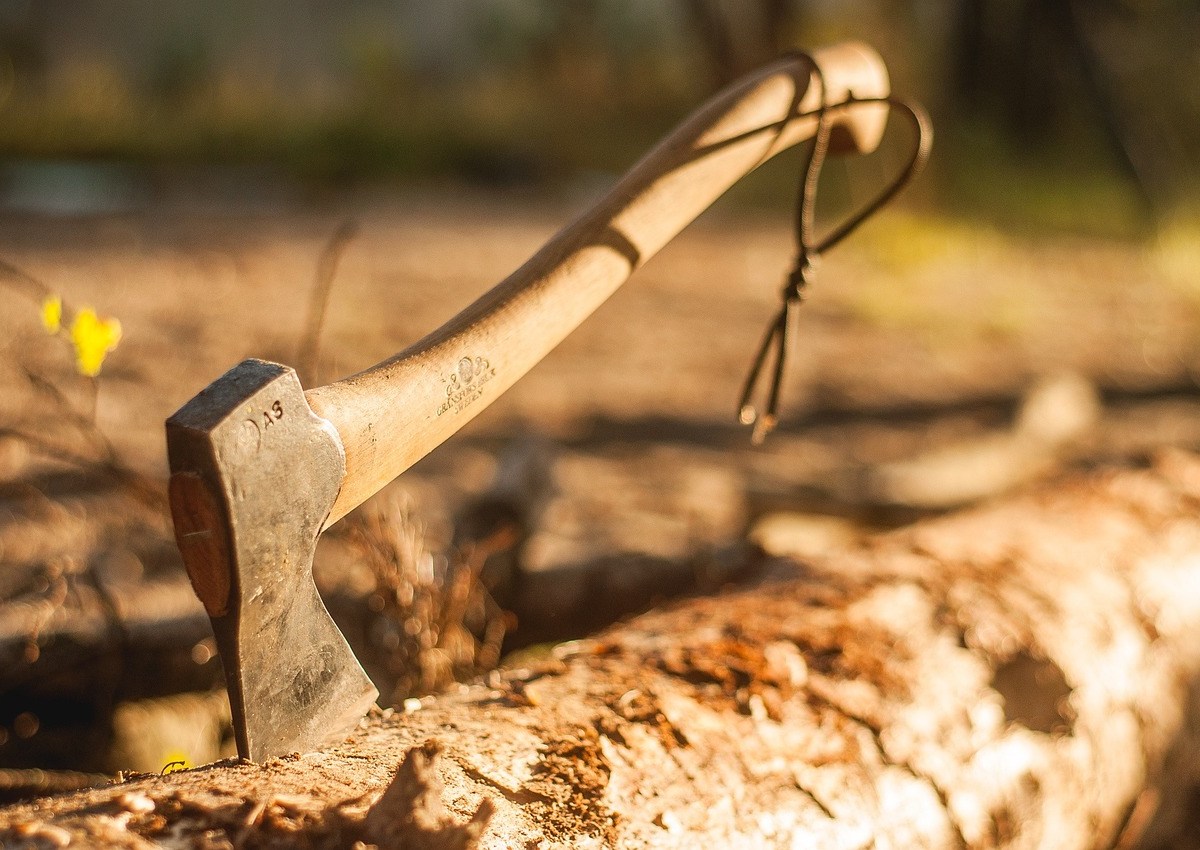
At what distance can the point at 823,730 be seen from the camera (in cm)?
126

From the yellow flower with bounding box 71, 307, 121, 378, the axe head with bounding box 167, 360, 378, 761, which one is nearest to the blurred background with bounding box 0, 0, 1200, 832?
the yellow flower with bounding box 71, 307, 121, 378

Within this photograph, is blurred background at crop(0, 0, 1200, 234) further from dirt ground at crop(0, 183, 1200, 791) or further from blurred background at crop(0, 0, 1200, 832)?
dirt ground at crop(0, 183, 1200, 791)

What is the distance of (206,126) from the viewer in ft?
28.1

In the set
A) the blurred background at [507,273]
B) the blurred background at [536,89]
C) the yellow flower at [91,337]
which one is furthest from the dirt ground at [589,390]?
the blurred background at [536,89]

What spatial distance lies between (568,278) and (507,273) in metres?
4.20

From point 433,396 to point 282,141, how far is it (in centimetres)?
830

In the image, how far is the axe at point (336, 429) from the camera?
936 mm

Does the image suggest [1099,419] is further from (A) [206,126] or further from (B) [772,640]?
(A) [206,126]

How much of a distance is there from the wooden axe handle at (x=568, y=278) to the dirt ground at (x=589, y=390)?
0.70 meters

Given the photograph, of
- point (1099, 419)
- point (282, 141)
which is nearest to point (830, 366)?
point (1099, 419)

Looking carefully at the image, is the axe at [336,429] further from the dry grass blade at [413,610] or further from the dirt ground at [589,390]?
the dirt ground at [589,390]

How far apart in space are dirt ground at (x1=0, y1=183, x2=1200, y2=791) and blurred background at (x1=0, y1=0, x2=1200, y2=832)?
2 cm

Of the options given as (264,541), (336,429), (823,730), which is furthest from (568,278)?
(823,730)

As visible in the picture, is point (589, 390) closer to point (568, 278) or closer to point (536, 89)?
point (568, 278)
